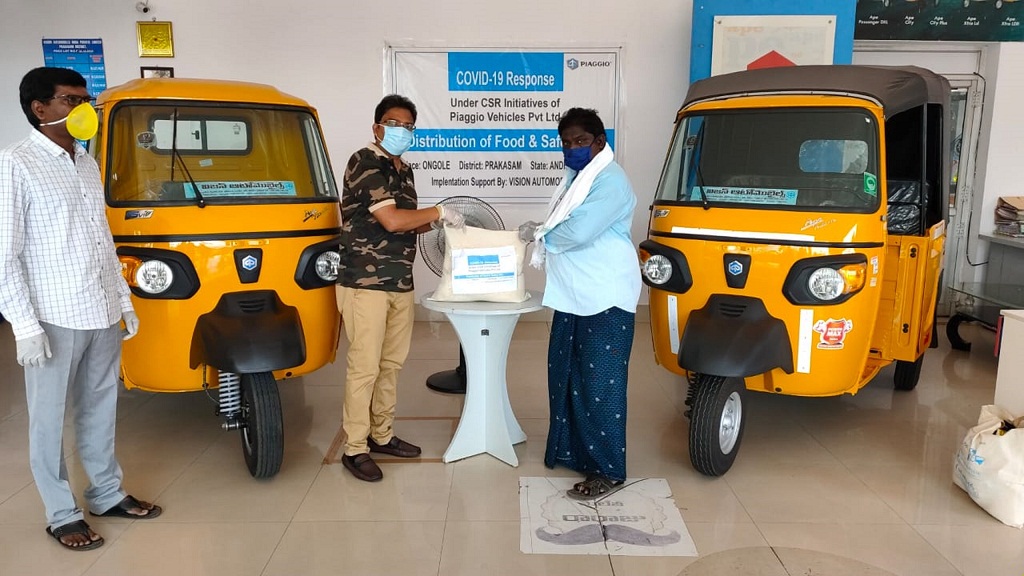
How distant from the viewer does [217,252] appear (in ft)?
11.3

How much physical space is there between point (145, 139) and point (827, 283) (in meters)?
3.34

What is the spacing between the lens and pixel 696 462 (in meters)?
3.45

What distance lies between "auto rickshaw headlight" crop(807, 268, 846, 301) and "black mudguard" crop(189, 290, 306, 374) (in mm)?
2357

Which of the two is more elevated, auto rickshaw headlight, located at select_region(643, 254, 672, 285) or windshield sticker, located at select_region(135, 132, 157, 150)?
windshield sticker, located at select_region(135, 132, 157, 150)

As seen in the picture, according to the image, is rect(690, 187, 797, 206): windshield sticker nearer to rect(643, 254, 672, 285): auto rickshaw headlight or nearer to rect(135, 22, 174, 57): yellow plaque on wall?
rect(643, 254, 672, 285): auto rickshaw headlight

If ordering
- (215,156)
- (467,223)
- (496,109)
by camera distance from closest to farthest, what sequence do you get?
(215,156) < (467,223) < (496,109)

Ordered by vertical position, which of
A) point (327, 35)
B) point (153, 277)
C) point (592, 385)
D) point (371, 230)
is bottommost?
point (592, 385)

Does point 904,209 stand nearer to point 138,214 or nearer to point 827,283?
point 827,283

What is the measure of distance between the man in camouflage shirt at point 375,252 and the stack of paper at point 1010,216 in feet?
18.2

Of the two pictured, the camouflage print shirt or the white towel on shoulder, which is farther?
the camouflage print shirt

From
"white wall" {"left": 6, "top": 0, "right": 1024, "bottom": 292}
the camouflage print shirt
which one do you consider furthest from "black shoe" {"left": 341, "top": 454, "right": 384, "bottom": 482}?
"white wall" {"left": 6, "top": 0, "right": 1024, "bottom": 292}

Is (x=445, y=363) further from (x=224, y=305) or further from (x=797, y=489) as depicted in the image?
(x=797, y=489)

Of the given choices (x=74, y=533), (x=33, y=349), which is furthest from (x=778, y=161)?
(x=74, y=533)

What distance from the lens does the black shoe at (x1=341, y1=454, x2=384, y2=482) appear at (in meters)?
3.47
